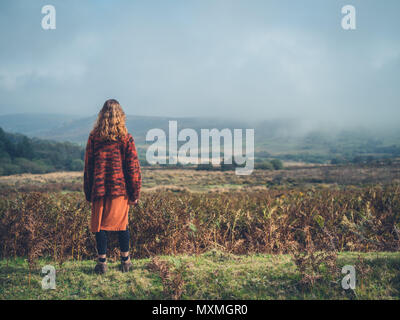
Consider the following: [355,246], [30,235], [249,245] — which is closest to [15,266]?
[30,235]

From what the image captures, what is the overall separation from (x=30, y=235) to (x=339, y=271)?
484 cm

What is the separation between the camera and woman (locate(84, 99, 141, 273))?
4.32 m

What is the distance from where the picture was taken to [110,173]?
14.4 feet

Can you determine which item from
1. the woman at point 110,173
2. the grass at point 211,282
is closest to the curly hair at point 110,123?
the woman at point 110,173

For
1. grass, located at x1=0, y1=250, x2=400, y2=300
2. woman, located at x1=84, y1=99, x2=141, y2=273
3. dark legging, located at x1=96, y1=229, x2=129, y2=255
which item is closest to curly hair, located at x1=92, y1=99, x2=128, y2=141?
woman, located at x1=84, y1=99, x2=141, y2=273

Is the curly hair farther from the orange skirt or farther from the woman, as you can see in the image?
the orange skirt

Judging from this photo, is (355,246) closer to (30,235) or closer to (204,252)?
(204,252)

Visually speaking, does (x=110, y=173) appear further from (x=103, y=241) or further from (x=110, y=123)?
(x=103, y=241)

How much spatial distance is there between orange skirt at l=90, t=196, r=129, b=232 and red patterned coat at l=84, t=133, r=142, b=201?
0.10 meters

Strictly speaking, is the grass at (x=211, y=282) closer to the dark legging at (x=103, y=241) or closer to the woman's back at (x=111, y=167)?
the dark legging at (x=103, y=241)

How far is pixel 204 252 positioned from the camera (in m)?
5.66

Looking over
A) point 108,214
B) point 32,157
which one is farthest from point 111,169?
point 32,157

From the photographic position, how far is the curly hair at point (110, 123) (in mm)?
4281
